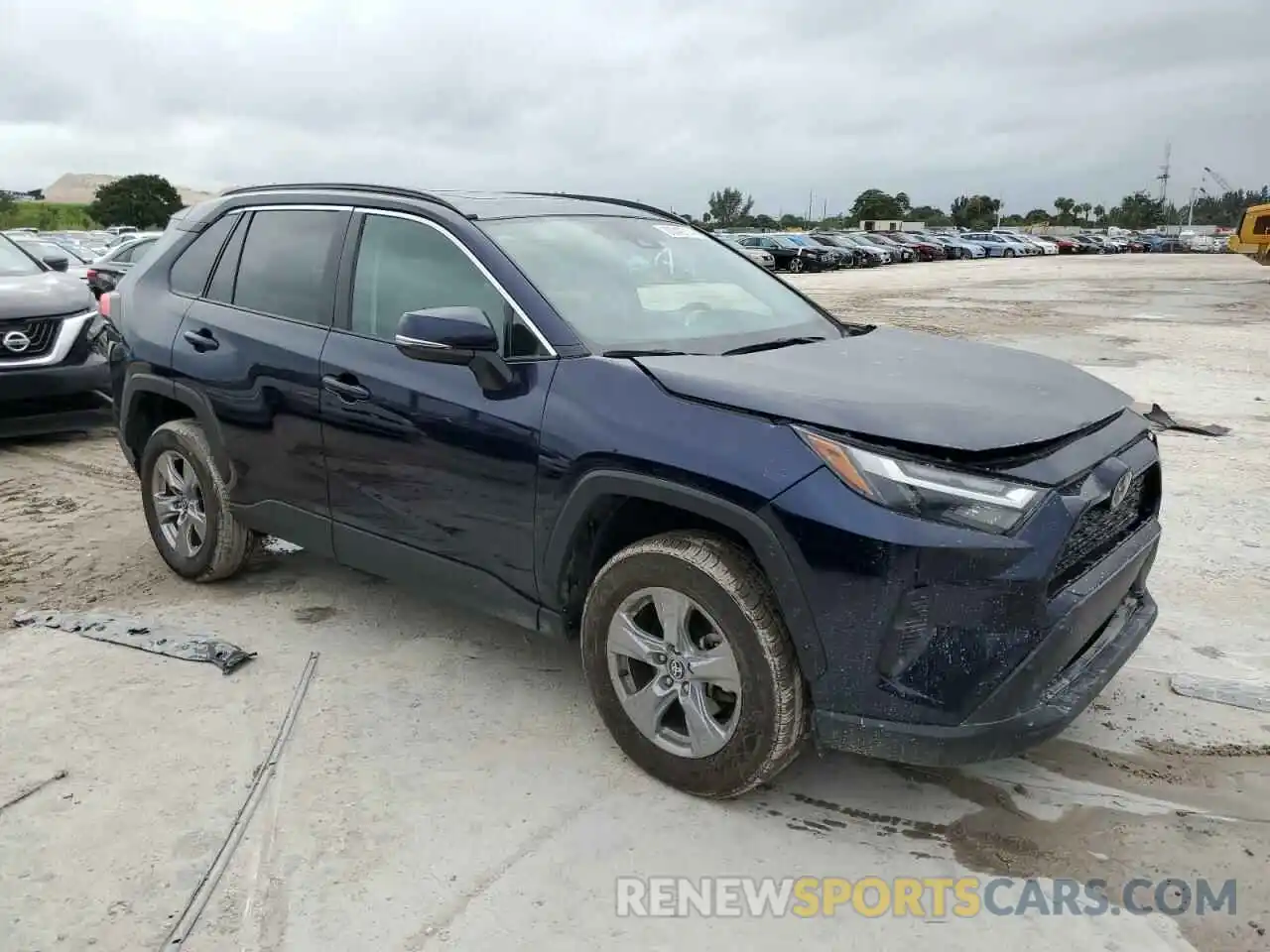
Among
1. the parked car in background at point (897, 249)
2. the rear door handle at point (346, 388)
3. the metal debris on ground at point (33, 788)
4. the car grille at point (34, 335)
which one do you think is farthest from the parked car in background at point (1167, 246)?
the metal debris on ground at point (33, 788)

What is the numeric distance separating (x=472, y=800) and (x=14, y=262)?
7474 millimetres

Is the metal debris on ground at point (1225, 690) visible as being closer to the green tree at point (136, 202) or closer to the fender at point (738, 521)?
the fender at point (738, 521)

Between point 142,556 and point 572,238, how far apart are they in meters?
2.88

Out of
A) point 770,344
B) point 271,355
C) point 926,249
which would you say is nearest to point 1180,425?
point 770,344

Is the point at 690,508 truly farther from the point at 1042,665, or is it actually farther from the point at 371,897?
the point at 371,897

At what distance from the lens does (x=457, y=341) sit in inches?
122

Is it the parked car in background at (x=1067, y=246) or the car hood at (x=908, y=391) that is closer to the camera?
the car hood at (x=908, y=391)

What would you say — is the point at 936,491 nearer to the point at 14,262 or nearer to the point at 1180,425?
the point at 1180,425

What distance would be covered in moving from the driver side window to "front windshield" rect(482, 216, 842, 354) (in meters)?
0.15

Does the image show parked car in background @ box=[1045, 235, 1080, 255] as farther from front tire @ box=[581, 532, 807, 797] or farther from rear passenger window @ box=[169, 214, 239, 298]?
front tire @ box=[581, 532, 807, 797]

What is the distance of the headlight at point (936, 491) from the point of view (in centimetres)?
250

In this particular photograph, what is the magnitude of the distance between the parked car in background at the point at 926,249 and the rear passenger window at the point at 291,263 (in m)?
44.4

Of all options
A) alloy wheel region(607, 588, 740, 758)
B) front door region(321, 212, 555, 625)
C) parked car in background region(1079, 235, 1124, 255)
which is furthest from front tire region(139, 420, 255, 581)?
parked car in background region(1079, 235, 1124, 255)

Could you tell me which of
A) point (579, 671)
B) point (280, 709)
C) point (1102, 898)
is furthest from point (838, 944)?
point (280, 709)
